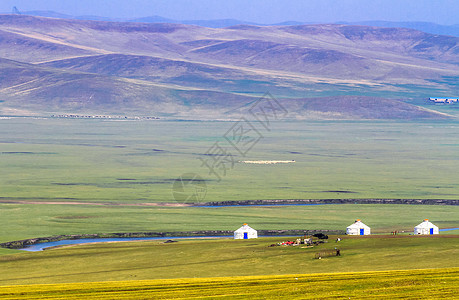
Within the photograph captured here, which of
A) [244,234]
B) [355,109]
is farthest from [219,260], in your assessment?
[355,109]

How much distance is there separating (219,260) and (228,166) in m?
55.7

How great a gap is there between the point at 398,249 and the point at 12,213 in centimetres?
3404

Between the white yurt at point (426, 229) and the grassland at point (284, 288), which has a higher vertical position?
the white yurt at point (426, 229)

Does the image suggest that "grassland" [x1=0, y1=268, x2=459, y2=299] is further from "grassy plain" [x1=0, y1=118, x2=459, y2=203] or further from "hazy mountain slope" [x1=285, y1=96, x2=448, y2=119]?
"hazy mountain slope" [x1=285, y1=96, x2=448, y2=119]

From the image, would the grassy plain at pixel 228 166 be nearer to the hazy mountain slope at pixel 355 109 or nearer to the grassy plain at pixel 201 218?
the grassy plain at pixel 201 218

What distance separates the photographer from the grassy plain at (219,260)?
36.8 metres

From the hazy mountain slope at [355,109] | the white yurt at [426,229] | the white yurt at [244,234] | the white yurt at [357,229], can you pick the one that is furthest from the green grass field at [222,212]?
the hazy mountain slope at [355,109]

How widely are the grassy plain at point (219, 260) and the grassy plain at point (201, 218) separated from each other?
9.68m

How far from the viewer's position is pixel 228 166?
96.6 metres

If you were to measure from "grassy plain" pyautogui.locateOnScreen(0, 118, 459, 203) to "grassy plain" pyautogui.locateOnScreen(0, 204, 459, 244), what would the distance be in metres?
5.76

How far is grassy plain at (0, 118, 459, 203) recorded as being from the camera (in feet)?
248

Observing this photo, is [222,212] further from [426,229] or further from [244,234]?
[426,229]

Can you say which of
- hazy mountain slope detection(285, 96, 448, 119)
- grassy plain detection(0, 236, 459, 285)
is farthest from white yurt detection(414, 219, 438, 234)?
hazy mountain slope detection(285, 96, 448, 119)

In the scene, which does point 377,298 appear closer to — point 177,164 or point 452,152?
point 177,164
